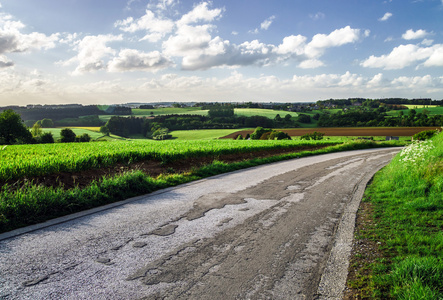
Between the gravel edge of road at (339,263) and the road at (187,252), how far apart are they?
0.01 meters

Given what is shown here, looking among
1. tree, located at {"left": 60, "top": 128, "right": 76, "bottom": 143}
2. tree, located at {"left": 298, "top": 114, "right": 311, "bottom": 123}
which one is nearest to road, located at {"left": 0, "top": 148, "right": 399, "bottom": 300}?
tree, located at {"left": 60, "top": 128, "right": 76, "bottom": 143}

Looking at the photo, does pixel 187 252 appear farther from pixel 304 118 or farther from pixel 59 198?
pixel 304 118

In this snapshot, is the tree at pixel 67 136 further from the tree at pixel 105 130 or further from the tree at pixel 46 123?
the tree at pixel 46 123

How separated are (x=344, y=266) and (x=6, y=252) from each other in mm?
4774

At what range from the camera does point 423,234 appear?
4438mm

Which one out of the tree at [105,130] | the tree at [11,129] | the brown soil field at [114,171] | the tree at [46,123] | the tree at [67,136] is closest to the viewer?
the brown soil field at [114,171]

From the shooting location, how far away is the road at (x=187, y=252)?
3039 mm

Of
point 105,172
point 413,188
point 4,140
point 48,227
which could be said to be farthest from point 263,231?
point 4,140

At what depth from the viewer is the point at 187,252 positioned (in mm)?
3928

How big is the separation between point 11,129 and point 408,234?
197 feet

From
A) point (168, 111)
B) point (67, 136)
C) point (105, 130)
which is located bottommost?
point (67, 136)

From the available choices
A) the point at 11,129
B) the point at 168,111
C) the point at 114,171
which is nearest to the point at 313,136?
the point at 114,171

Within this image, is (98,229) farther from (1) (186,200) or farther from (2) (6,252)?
(1) (186,200)

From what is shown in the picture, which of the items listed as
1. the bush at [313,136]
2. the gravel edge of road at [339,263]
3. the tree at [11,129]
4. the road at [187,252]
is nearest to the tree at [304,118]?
the bush at [313,136]
